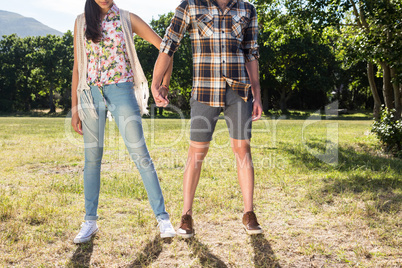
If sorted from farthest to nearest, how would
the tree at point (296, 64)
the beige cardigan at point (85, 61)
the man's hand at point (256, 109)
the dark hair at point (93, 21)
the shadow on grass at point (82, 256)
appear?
1. the tree at point (296, 64)
2. the man's hand at point (256, 109)
3. the beige cardigan at point (85, 61)
4. the dark hair at point (93, 21)
5. the shadow on grass at point (82, 256)

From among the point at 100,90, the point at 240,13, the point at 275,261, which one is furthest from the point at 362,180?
the point at 100,90

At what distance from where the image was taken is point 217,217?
380 cm

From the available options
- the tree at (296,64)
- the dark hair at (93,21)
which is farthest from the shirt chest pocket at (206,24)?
the tree at (296,64)

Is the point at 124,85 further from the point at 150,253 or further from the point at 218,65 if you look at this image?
the point at 150,253

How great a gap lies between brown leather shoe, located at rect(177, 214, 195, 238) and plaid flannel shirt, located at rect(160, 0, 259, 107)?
116 centimetres

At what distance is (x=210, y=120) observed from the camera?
309 centimetres

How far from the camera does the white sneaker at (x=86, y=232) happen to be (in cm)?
308

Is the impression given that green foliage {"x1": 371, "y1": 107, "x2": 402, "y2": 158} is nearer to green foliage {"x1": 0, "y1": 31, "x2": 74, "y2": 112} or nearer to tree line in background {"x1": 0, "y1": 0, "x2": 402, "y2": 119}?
tree line in background {"x1": 0, "y1": 0, "x2": 402, "y2": 119}

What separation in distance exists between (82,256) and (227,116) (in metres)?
1.78

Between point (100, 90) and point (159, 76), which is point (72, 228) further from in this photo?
point (159, 76)

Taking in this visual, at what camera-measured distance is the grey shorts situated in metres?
3.06

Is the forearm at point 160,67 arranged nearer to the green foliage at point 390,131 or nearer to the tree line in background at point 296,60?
the tree line in background at point 296,60

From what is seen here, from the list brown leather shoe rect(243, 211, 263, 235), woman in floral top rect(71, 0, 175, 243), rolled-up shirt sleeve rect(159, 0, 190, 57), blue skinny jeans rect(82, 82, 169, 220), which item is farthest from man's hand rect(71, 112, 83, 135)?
brown leather shoe rect(243, 211, 263, 235)

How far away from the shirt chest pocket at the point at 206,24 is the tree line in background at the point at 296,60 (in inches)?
253
